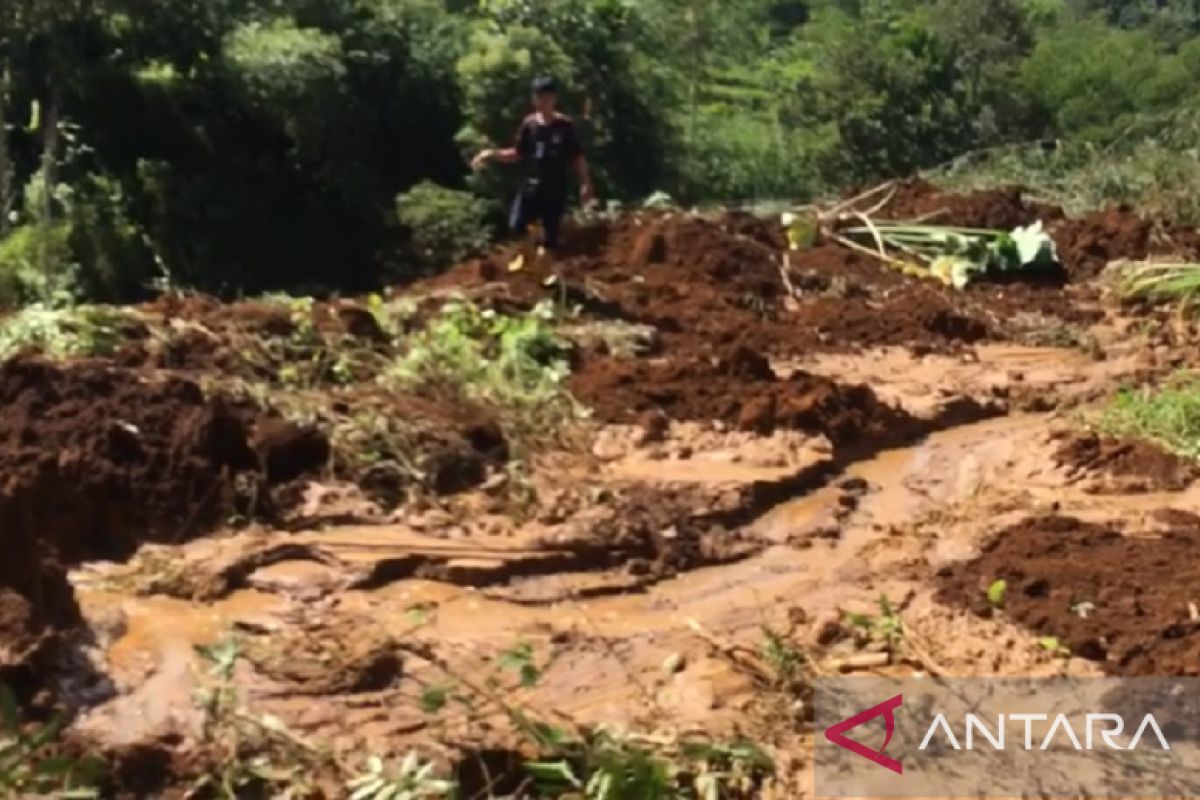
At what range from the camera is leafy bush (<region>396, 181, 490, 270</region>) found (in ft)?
56.2

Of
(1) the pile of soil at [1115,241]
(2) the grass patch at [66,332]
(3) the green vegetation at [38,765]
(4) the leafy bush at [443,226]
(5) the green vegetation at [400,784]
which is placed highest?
(2) the grass patch at [66,332]

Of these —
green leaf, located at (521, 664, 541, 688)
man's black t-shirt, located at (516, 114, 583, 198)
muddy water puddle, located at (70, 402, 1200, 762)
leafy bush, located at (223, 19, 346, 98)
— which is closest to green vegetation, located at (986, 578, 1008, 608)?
muddy water puddle, located at (70, 402, 1200, 762)

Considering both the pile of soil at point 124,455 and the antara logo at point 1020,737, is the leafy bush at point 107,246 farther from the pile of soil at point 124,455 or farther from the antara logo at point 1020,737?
the antara logo at point 1020,737

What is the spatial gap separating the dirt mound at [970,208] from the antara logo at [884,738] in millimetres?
8307

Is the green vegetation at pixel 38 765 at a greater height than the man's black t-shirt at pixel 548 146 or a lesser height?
lesser

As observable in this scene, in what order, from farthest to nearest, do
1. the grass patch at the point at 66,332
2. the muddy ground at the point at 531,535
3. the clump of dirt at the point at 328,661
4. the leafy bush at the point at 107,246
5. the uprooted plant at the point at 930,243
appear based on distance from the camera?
the leafy bush at the point at 107,246, the uprooted plant at the point at 930,243, the grass patch at the point at 66,332, the clump of dirt at the point at 328,661, the muddy ground at the point at 531,535

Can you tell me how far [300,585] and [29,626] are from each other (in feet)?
3.80

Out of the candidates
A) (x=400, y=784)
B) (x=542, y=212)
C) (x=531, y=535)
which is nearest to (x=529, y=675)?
(x=400, y=784)

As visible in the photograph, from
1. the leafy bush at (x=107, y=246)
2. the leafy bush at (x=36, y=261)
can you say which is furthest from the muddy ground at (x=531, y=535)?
the leafy bush at (x=107, y=246)

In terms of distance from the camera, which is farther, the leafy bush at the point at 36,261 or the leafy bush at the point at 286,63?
the leafy bush at the point at 286,63

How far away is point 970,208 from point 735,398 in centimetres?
570

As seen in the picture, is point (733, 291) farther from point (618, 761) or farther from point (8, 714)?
point (8, 714)

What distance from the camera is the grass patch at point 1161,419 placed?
7477 mm

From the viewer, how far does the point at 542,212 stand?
423 inches
